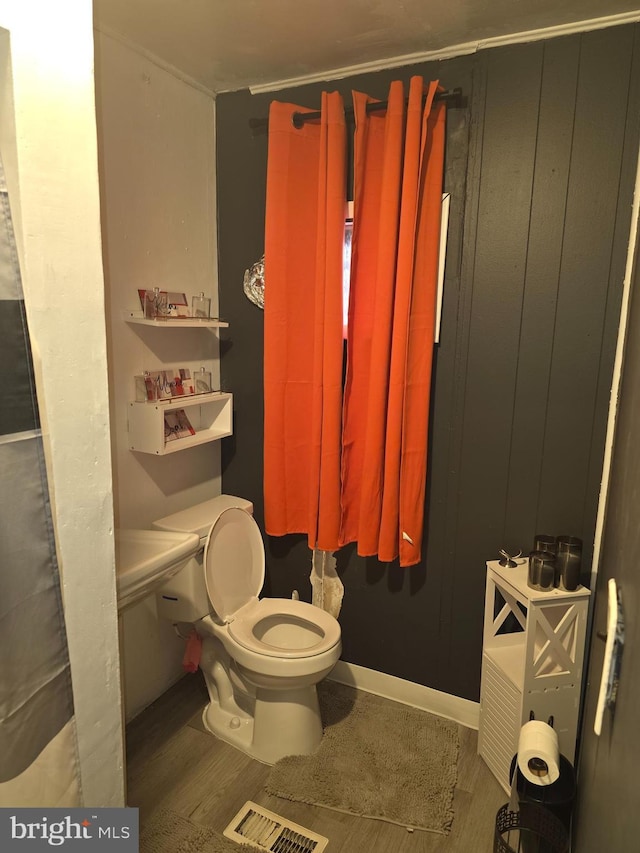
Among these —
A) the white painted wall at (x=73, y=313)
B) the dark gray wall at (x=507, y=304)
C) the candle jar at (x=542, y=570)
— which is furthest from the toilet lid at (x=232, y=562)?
the candle jar at (x=542, y=570)

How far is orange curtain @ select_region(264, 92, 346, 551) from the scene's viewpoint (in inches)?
82.7

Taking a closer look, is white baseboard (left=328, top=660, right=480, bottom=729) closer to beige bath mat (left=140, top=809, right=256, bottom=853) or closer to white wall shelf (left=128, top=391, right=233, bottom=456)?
beige bath mat (left=140, top=809, right=256, bottom=853)

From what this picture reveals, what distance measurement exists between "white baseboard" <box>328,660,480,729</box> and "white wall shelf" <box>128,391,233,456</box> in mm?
1172

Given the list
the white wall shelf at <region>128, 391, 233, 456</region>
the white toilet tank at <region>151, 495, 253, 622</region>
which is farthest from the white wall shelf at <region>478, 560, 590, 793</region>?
the white wall shelf at <region>128, 391, 233, 456</region>

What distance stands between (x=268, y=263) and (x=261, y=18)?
2.56 ft

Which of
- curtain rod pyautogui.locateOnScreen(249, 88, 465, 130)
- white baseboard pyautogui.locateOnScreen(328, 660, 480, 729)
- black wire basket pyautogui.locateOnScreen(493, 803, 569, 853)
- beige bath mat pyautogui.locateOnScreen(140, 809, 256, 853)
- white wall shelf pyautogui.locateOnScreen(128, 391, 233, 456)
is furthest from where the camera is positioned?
white baseboard pyautogui.locateOnScreen(328, 660, 480, 729)

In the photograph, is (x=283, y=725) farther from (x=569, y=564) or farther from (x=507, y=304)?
(x=507, y=304)

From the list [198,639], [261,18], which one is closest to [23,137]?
[261,18]

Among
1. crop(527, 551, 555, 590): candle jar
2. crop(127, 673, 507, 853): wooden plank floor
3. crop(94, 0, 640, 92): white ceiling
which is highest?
crop(94, 0, 640, 92): white ceiling

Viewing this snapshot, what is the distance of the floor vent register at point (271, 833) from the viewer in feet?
5.65

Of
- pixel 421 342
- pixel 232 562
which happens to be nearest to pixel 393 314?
pixel 421 342

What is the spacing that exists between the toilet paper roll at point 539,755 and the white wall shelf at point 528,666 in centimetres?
35

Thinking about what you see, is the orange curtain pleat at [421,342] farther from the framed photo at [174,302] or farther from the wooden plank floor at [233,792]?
the framed photo at [174,302]

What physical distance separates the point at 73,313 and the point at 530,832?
5.73ft
